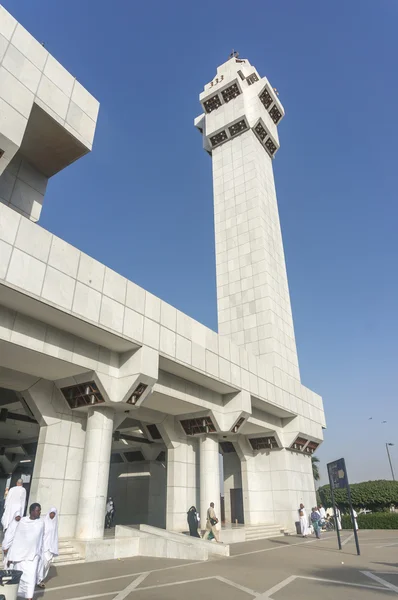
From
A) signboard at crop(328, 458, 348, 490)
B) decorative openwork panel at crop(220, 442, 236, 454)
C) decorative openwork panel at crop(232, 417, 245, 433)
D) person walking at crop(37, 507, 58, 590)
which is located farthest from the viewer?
decorative openwork panel at crop(220, 442, 236, 454)

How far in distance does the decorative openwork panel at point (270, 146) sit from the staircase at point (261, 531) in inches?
1357

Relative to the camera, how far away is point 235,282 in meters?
31.6

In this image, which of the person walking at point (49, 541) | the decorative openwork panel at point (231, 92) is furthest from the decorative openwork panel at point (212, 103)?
the person walking at point (49, 541)

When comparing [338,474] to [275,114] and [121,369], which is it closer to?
[121,369]

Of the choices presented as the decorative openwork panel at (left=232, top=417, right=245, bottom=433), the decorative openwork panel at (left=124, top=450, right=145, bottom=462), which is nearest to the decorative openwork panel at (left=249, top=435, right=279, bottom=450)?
the decorative openwork panel at (left=232, top=417, right=245, bottom=433)

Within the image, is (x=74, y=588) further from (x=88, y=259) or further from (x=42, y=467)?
(x=88, y=259)

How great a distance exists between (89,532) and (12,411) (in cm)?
853

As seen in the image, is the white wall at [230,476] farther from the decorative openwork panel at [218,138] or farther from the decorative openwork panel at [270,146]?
the decorative openwork panel at [270,146]

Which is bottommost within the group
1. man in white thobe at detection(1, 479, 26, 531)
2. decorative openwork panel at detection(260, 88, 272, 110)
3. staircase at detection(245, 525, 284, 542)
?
staircase at detection(245, 525, 284, 542)

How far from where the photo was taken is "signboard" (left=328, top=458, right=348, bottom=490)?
50.3ft

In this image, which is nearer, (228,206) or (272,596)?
(272,596)

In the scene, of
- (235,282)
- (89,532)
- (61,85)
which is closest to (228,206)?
(235,282)

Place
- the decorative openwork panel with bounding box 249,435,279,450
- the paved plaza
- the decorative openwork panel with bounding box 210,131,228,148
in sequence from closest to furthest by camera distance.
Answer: the paved plaza → the decorative openwork panel with bounding box 249,435,279,450 → the decorative openwork panel with bounding box 210,131,228,148

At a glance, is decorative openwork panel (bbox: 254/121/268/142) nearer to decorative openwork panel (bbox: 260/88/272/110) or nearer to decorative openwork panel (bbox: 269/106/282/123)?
decorative openwork panel (bbox: 260/88/272/110)
